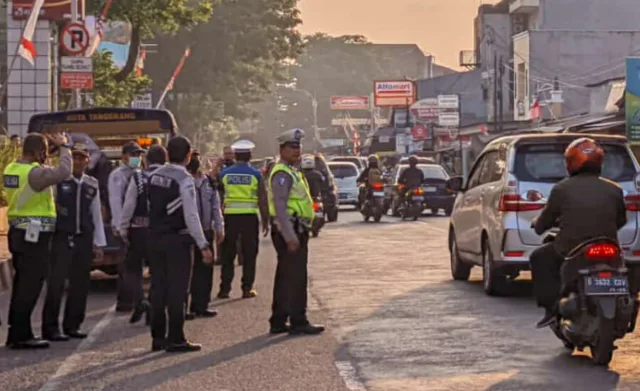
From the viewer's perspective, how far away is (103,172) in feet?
57.2

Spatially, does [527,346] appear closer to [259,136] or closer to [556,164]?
[556,164]

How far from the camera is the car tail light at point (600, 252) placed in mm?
10258

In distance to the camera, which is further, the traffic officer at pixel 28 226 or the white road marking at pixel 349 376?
the traffic officer at pixel 28 226

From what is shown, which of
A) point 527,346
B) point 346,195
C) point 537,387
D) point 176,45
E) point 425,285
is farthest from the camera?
point 176,45

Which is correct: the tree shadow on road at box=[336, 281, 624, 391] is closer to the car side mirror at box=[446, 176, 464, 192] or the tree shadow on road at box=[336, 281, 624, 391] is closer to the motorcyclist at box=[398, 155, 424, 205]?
the car side mirror at box=[446, 176, 464, 192]

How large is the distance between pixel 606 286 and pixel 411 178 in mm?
25752

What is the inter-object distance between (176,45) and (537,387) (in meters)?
62.8

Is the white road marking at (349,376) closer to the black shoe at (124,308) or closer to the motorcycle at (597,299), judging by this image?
the motorcycle at (597,299)

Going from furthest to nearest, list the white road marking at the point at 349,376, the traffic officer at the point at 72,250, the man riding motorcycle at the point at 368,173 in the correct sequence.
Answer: the man riding motorcycle at the point at 368,173 → the traffic officer at the point at 72,250 → the white road marking at the point at 349,376

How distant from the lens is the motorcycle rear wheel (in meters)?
10.1

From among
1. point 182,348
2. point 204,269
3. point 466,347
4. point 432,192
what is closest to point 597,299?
point 466,347

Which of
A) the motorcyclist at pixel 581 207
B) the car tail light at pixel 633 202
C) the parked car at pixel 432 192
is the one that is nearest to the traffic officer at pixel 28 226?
the motorcyclist at pixel 581 207

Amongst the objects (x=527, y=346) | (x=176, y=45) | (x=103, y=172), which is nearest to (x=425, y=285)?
(x=103, y=172)

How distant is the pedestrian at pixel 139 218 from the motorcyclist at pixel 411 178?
21.7 metres
